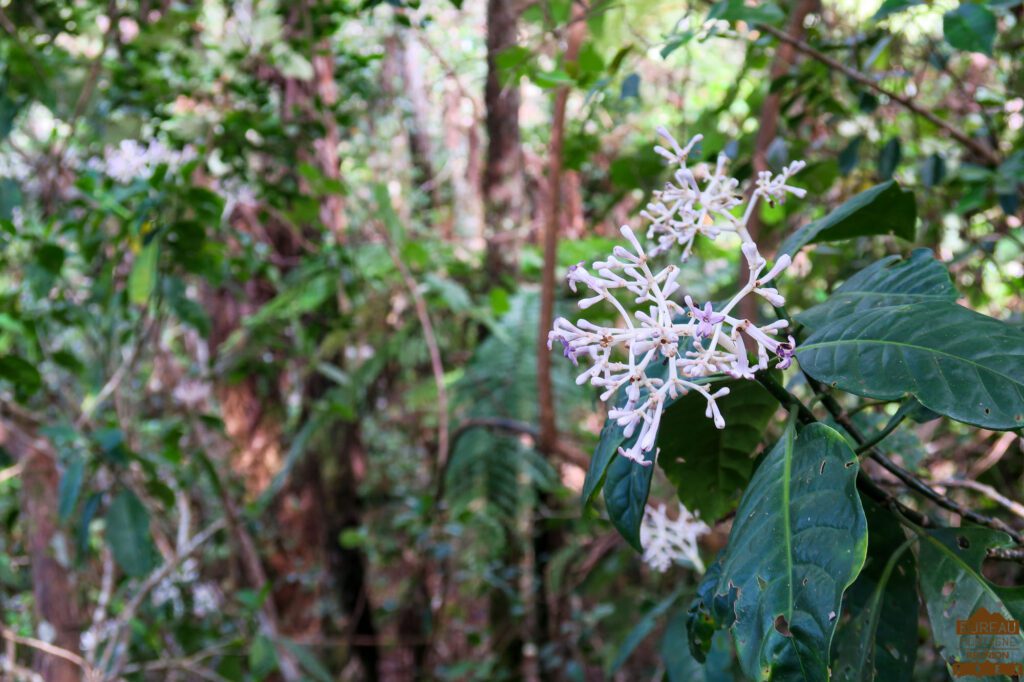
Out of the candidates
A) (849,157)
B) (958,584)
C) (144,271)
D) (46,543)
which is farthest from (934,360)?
(46,543)

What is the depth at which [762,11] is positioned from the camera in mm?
1087

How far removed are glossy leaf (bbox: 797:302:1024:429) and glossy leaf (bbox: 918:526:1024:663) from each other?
0.17 meters

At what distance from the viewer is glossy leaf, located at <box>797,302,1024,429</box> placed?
621mm

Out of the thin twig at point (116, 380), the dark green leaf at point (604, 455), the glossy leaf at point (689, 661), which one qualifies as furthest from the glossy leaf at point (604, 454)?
the thin twig at point (116, 380)

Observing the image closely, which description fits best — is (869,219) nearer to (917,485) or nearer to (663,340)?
(917,485)

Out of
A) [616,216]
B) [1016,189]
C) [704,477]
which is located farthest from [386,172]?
[704,477]

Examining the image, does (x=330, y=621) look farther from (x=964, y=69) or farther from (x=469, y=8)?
(x=469, y=8)

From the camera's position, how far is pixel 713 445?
917mm

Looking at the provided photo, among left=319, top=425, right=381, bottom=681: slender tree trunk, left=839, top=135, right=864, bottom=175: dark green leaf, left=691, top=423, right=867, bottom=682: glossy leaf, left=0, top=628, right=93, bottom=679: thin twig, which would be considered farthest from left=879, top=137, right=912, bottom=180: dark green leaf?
left=319, top=425, right=381, bottom=681: slender tree trunk

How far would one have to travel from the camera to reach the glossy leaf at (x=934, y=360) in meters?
0.62

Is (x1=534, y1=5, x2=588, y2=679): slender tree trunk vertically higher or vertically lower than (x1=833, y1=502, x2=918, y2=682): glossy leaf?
higher

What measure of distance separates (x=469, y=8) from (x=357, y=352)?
3.83 meters

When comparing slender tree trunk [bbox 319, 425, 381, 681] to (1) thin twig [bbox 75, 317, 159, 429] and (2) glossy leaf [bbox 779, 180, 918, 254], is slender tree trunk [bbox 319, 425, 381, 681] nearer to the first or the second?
(1) thin twig [bbox 75, 317, 159, 429]

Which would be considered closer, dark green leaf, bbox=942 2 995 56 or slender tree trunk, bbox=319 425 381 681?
dark green leaf, bbox=942 2 995 56
